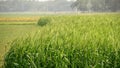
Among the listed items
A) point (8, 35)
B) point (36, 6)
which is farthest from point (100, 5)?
point (36, 6)

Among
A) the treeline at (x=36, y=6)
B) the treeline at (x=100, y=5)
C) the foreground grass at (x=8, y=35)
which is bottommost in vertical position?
the treeline at (x=36, y=6)

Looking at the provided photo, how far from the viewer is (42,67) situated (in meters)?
5.71

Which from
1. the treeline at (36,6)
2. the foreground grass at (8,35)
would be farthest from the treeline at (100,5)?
the treeline at (36,6)

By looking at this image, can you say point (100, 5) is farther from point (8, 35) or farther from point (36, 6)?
point (36, 6)

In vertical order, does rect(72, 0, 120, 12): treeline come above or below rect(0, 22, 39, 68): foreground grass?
below

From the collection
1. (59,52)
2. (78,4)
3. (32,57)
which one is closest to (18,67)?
(32,57)

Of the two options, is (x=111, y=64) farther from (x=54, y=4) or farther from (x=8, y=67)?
(x=54, y=4)

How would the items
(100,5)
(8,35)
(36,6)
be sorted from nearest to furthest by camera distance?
(8,35), (100,5), (36,6)

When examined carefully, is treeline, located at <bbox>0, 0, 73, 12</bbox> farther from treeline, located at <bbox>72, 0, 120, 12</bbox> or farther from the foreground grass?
the foreground grass

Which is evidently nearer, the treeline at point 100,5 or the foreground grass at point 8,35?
the foreground grass at point 8,35

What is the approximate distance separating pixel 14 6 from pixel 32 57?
404 ft

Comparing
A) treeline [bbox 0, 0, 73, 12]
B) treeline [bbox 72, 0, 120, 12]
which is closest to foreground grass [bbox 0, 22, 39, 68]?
treeline [bbox 72, 0, 120, 12]

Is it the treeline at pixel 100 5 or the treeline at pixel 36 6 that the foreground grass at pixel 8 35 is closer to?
the treeline at pixel 100 5

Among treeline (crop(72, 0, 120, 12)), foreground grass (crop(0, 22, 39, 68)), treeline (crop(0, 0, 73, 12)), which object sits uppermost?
foreground grass (crop(0, 22, 39, 68))
